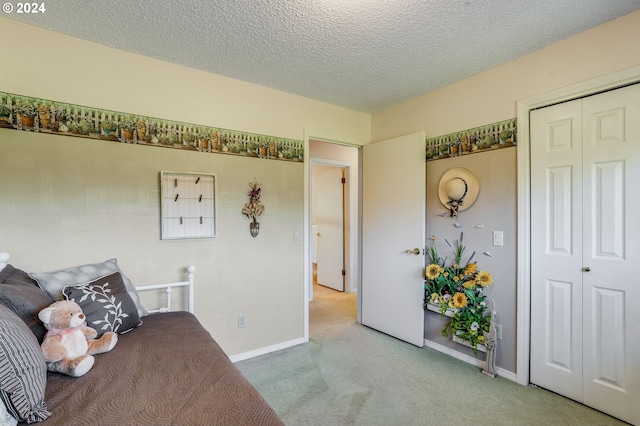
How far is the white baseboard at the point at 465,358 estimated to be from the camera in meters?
2.32

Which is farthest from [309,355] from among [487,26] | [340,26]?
[487,26]

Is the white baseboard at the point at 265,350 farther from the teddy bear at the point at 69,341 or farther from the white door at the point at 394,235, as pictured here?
the teddy bear at the point at 69,341

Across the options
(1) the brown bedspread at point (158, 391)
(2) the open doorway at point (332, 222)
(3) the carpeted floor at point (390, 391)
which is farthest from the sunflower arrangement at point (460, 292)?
(2) the open doorway at point (332, 222)

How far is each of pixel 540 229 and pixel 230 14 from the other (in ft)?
8.32

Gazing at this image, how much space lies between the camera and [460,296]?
8.15 ft

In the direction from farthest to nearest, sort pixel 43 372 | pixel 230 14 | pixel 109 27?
pixel 109 27 → pixel 230 14 → pixel 43 372

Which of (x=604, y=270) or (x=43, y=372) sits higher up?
(x=604, y=270)

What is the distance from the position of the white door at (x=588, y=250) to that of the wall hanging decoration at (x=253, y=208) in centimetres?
220

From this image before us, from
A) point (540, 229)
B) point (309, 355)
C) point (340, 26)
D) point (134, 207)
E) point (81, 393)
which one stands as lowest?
point (309, 355)

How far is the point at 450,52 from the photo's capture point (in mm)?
2182

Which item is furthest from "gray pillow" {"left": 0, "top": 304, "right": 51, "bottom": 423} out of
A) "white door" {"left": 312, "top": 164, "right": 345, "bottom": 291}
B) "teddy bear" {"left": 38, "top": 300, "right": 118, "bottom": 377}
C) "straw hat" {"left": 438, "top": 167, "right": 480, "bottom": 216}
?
"white door" {"left": 312, "top": 164, "right": 345, "bottom": 291}

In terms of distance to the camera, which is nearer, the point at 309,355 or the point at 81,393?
the point at 81,393

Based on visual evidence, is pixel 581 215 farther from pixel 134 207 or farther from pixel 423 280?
pixel 134 207

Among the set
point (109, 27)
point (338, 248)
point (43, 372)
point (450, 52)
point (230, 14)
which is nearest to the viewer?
point (43, 372)
